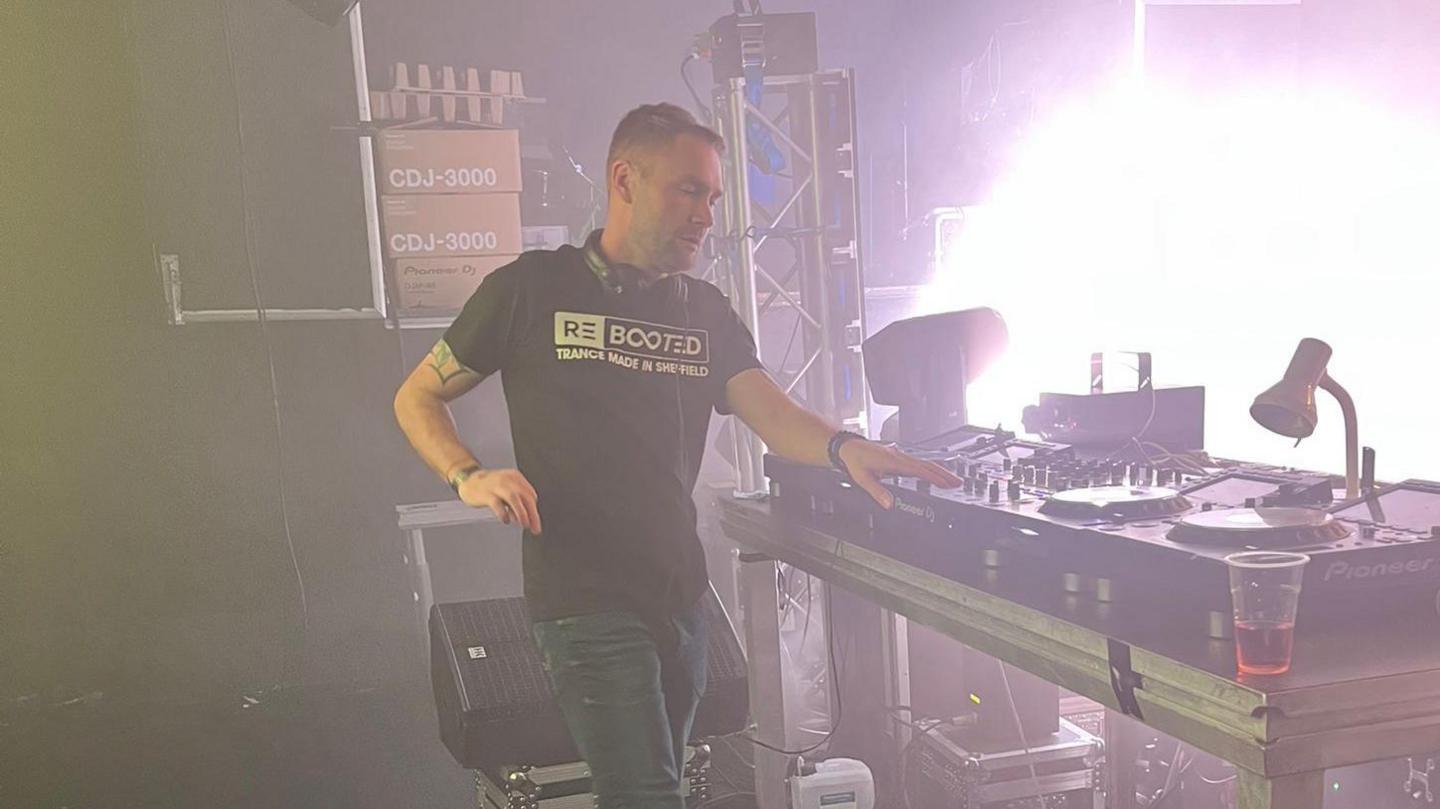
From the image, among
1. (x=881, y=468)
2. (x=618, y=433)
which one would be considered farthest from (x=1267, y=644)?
(x=618, y=433)

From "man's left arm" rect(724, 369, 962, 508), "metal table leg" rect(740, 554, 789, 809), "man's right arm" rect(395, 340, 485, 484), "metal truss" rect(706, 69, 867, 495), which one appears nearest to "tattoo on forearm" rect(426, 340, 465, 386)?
"man's right arm" rect(395, 340, 485, 484)

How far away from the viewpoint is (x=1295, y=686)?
40.4 inches

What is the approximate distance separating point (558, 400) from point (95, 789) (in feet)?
8.72

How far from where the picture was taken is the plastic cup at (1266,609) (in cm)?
107

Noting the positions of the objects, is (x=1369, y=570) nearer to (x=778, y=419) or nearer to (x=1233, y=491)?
(x=1233, y=491)

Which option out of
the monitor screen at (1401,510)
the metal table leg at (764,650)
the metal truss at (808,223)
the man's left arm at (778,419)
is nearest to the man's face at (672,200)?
the man's left arm at (778,419)

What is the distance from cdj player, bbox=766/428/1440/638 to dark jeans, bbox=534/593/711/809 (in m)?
0.41

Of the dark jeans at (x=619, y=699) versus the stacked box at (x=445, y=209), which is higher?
the stacked box at (x=445, y=209)

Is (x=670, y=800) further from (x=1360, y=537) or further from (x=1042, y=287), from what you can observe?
(x=1042, y=287)

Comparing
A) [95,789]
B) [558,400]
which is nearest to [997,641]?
[558,400]

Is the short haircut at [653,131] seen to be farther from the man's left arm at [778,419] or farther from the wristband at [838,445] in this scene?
the wristband at [838,445]

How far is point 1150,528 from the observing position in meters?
1.36

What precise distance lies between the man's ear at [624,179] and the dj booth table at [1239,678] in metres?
0.83

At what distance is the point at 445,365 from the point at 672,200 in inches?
18.6
